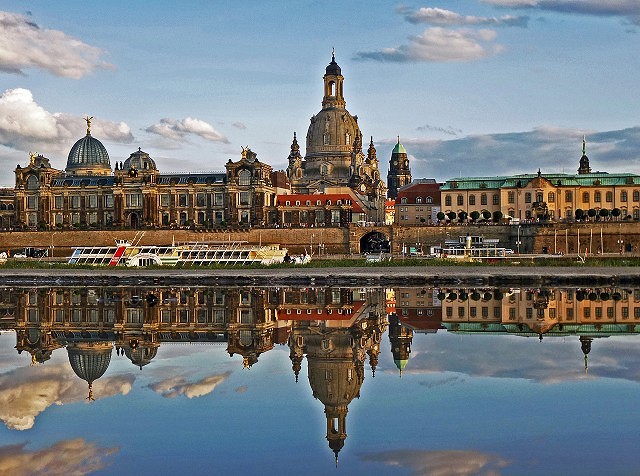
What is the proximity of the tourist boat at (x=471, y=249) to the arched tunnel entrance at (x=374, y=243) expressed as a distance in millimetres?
12272

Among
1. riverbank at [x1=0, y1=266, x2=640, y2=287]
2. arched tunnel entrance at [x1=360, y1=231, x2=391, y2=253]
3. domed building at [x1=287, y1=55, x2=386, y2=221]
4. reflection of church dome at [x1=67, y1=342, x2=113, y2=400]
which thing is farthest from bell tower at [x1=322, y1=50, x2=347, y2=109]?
reflection of church dome at [x1=67, y1=342, x2=113, y2=400]

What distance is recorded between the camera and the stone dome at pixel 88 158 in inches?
5044

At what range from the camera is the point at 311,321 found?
38.8 meters

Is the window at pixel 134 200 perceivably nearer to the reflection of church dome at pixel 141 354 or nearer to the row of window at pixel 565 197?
the row of window at pixel 565 197

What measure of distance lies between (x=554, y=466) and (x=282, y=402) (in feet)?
26.0

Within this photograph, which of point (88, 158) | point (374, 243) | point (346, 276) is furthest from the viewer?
point (88, 158)

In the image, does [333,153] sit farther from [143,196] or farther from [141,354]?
[141,354]

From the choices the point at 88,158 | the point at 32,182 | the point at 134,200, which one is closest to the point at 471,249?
the point at 134,200

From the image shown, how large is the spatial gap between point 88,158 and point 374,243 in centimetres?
4885

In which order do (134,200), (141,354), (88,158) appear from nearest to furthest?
(141,354), (134,200), (88,158)

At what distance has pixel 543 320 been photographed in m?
38.1

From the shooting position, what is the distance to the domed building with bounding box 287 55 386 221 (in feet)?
455

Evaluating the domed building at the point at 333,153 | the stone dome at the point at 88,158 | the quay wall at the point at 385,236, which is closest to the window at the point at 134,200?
the quay wall at the point at 385,236

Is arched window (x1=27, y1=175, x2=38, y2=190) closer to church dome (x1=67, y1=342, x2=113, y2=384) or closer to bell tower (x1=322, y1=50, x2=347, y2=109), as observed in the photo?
bell tower (x1=322, y1=50, x2=347, y2=109)
